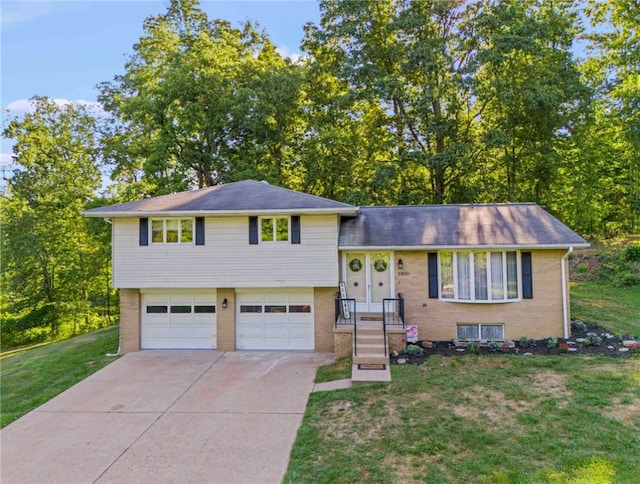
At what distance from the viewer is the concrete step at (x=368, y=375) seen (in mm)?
8609

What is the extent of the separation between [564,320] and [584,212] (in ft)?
46.4

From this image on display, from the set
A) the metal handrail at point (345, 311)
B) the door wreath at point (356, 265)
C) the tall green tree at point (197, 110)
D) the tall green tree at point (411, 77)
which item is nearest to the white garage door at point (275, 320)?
the metal handrail at point (345, 311)

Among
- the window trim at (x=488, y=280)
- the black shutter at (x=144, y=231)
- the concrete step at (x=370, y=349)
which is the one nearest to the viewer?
the concrete step at (x=370, y=349)

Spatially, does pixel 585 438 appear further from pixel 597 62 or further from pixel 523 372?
pixel 597 62

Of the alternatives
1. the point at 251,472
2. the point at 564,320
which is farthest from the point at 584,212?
the point at 251,472

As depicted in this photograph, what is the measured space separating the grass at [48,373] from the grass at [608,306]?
15896 mm

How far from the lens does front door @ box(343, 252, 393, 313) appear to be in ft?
40.8

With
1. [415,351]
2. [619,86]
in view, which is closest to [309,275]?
[415,351]

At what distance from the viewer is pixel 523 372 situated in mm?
8672

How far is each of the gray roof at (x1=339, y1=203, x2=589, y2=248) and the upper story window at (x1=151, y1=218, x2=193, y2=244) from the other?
495cm

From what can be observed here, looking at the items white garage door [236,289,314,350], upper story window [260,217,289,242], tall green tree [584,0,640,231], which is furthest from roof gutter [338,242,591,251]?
tall green tree [584,0,640,231]

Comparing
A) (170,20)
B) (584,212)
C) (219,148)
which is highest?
(170,20)

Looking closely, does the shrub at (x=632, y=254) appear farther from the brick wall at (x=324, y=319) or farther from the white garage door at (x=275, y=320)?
the white garage door at (x=275, y=320)

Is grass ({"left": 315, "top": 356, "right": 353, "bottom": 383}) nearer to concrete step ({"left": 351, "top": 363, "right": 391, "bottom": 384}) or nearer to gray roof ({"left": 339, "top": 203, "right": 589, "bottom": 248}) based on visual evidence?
concrete step ({"left": 351, "top": 363, "right": 391, "bottom": 384})
